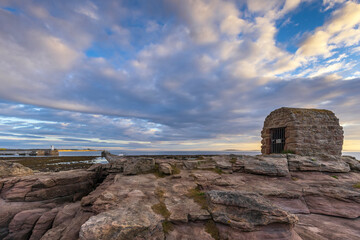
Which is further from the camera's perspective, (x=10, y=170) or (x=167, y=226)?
(x=10, y=170)

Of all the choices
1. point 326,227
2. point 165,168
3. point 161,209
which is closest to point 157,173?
point 165,168

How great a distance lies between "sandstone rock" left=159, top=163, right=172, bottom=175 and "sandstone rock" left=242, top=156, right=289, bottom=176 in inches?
214

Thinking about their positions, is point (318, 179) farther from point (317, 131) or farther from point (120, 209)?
point (120, 209)

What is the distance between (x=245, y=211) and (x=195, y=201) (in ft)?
7.29

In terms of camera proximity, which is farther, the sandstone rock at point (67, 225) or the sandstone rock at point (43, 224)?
the sandstone rock at point (43, 224)

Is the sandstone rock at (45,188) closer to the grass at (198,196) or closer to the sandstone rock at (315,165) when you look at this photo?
the grass at (198,196)

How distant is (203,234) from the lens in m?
5.11

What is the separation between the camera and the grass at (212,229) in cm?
507

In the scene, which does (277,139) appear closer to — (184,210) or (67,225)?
(184,210)

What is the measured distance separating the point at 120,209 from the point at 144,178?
12.6 feet

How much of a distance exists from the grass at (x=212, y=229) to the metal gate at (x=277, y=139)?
514 inches

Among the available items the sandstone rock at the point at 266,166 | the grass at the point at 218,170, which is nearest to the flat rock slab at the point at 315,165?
the sandstone rock at the point at 266,166

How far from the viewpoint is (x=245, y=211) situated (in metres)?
5.39

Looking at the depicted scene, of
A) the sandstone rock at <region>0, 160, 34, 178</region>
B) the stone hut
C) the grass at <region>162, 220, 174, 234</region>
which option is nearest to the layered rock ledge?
the grass at <region>162, 220, 174, 234</region>
